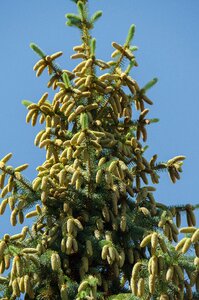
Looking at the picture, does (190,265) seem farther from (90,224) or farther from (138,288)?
(90,224)

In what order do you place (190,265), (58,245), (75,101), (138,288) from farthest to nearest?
(75,101), (58,245), (190,265), (138,288)

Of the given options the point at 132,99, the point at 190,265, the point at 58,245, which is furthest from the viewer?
the point at 132,99

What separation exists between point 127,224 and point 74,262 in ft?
2.63

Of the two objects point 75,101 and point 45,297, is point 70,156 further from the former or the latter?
point 45,297

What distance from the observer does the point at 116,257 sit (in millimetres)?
7691

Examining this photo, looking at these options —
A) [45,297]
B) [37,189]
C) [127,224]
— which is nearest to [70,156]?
[37,189]

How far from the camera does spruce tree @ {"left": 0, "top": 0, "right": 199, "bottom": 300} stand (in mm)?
7418

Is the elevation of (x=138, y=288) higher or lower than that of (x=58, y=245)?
lower

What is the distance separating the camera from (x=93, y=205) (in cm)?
877

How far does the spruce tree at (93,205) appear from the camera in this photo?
742 centimetres

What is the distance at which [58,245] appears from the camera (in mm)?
8305

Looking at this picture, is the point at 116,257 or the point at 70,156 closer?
the point at 116,257

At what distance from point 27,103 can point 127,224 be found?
91.8 inches

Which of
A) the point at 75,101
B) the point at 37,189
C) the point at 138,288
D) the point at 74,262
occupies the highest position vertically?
the point at 75,101
